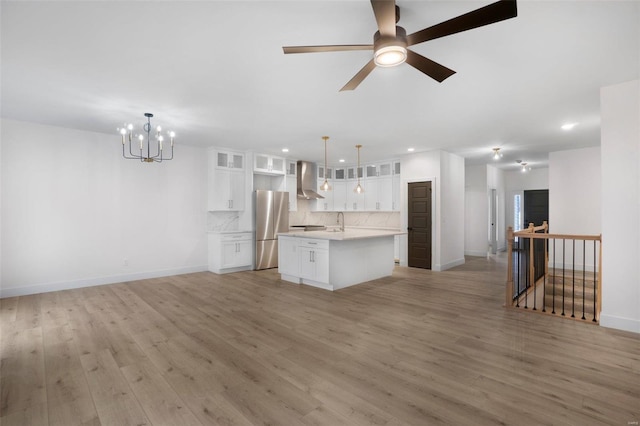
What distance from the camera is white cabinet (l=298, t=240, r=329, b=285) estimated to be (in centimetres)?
511

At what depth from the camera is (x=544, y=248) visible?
19.5 feet

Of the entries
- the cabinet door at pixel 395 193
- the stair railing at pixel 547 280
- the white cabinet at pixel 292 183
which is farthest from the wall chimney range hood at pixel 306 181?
the stair railing at pixel 547 280

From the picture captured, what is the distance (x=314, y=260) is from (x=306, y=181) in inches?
145

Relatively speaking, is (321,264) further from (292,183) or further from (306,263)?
(292,183)

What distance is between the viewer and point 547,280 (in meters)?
6.18

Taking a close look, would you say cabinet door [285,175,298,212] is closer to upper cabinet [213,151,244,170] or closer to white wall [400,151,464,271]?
upper cabinet [213,151,244,170]

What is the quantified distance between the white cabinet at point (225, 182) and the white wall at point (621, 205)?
6.36 m

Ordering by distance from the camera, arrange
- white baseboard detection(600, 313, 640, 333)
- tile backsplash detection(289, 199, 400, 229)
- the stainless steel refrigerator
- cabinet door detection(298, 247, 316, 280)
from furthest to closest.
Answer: tile backsplash detection(289, 199, 400, 229) → the stainless steel refrigerator → cabinet door detection(298, 247, 316, 280) → white baseboard detection(600, 313, 640, 333)

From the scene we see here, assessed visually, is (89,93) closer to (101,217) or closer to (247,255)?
(101,217)

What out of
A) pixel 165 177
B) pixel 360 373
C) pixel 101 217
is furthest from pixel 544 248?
pixel 101 217

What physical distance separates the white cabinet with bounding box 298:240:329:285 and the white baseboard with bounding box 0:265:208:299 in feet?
9.11

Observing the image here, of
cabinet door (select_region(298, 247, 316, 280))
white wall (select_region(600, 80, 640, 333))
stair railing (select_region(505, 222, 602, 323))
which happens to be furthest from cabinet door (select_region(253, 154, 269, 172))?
white wall (select_region(600, 80, 640, 333))

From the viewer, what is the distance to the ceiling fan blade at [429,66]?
7.07ft

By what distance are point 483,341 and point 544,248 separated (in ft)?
13.3
